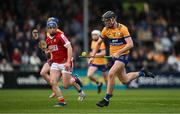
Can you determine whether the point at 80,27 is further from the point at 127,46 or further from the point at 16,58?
the point at 127,46


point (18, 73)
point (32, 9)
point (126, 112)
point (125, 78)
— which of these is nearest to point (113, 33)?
point (125, 78)

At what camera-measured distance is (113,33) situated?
67.8 ft

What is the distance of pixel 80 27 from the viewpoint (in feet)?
131

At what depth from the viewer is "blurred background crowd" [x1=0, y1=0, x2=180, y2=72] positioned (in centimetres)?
3612

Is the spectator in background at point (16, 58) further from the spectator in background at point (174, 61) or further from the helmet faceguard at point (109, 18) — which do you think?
the helmet faceguard at point (109, 18)

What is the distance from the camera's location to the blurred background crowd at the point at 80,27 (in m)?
36.1

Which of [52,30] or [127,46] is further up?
[52,30]

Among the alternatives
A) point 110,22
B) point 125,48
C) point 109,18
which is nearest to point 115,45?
point 125,48

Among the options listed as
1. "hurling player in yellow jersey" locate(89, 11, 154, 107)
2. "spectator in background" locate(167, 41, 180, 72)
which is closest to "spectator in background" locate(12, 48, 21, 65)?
"spectator in background" locate(167, 41, 180, 72)

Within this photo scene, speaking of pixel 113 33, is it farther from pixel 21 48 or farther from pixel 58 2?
pixel 58 2

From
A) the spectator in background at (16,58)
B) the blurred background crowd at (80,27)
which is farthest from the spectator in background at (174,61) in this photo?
the spectator in background at (16,58)

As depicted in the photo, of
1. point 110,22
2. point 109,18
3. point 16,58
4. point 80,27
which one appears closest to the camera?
point 109,18

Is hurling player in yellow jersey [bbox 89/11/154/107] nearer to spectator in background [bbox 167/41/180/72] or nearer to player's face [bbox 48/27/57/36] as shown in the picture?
player's face [bbox 48/27/57/36]

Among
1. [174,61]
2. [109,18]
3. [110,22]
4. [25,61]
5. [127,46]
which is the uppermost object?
[109,18]
